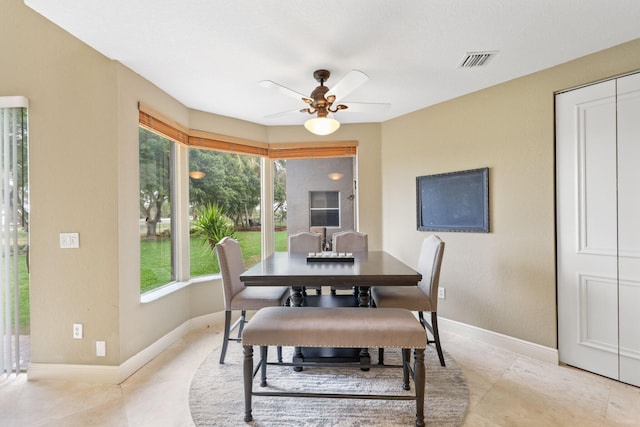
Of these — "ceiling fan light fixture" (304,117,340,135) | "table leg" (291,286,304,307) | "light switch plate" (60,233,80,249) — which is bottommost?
"table leg" (291,286,304,307)

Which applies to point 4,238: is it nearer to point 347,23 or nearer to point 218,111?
point 218,111

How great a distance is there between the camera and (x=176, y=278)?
3.30 m

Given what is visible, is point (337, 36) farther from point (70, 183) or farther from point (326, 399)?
point (326, 399)

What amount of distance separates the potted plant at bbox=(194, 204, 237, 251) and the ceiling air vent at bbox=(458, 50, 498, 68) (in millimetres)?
2875

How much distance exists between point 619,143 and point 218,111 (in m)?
3.55

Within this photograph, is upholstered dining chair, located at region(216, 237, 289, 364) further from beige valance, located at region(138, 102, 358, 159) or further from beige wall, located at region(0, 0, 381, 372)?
beige valance, located at region(138, 102, 358, 159)

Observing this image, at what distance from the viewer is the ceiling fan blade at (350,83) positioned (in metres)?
1.95

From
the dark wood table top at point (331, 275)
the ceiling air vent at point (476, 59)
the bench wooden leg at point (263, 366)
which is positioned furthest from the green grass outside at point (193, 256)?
the ceiling air vent at point (476, 59)

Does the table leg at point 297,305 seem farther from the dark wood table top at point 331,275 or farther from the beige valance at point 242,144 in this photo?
the beige valance at point 242,144

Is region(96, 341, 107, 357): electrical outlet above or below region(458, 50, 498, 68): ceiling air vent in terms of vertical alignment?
below

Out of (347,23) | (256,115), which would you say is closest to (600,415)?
(347,23)

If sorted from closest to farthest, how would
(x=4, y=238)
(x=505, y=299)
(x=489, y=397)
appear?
(x=489, y=397), (x=4, y=238), (x=505, y=299)

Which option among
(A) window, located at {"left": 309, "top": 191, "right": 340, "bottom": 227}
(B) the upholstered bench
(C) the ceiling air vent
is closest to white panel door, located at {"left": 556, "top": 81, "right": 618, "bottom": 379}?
(C) the ceiling air vent

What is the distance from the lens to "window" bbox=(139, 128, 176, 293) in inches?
110
